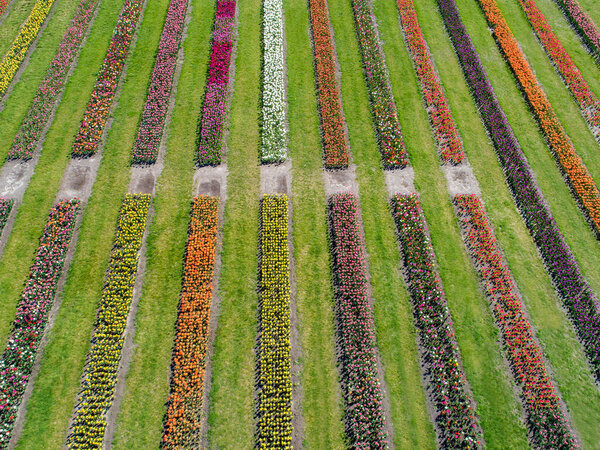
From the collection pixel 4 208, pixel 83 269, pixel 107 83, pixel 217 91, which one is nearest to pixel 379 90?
pixel 217 91

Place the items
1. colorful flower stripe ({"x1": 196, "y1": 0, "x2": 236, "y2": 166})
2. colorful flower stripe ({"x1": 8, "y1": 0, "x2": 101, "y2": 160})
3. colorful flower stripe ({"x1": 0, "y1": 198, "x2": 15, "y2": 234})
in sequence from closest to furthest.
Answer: colorful flower stripe ({"x1": 0, "y1": 198, "x2": 15, "y2": 234}), colorful flower stripe ({"x1": 8, "y1": 0, "x2": 101, "y2": 160}), colorful flower stripe ({"x1": 196, "y1": 0, "x2": 236, "y2": 166})

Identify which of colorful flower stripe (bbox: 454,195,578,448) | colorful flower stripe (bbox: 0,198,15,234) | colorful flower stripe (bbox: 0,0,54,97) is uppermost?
colorful flower stripe (bbox: 0,0,54,97)

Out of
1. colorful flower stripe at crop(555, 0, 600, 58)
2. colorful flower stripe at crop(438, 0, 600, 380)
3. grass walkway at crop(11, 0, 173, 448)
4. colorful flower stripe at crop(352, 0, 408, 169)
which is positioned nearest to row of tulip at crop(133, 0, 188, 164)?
grass walkway at crop(11, 0, 173, 448)

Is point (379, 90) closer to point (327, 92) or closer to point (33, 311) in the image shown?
point (327, 92)

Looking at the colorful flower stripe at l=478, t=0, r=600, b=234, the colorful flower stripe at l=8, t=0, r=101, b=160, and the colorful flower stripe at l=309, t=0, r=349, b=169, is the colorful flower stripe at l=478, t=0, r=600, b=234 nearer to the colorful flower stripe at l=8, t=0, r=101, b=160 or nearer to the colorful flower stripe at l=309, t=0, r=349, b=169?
the colorful flower stripe at l=309, t=0, r=349, b=169

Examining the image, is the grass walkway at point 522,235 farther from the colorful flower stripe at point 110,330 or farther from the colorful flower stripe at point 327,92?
the colorful flower stripe at point 110,330

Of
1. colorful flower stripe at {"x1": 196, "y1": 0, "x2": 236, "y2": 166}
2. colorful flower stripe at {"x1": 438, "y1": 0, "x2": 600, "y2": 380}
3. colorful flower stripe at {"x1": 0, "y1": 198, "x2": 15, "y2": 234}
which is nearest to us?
colorful flower stripe at {"x1": 438, "y1": 0, "x2": 600, "y2": 380}

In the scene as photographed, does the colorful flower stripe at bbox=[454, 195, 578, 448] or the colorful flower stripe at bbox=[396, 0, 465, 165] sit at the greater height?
the colorful flower stripe at bbox=[396, 0, 465, 165]
